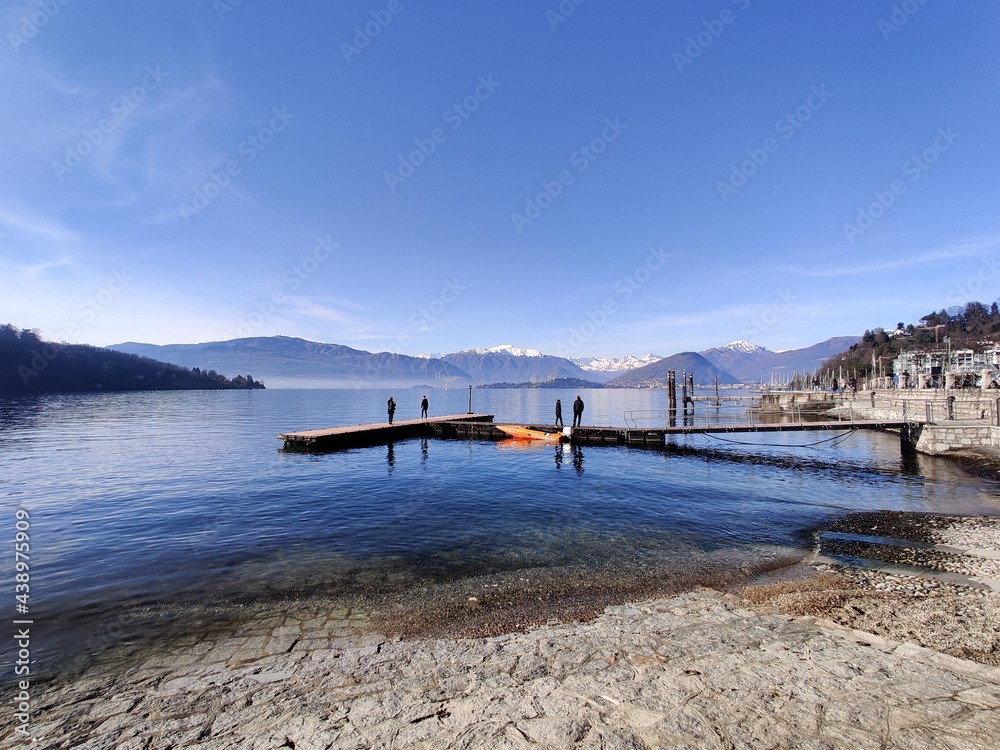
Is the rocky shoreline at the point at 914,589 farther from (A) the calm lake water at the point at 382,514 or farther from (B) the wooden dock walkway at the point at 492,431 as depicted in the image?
(B) the wooden dock walkway at the point at 492,431

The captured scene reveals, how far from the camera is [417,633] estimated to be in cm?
740

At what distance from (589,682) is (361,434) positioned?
102 ft

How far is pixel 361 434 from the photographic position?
34156 millimetres

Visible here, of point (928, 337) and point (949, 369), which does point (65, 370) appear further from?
point (928, 337)

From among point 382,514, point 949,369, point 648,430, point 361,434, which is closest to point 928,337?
point 949,369

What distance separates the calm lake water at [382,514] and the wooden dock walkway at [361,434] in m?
1.88

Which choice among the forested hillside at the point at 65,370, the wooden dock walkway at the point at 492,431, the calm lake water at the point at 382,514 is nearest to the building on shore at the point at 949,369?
the wooden dock walkway at the point at 492,431

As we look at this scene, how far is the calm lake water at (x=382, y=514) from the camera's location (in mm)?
9695

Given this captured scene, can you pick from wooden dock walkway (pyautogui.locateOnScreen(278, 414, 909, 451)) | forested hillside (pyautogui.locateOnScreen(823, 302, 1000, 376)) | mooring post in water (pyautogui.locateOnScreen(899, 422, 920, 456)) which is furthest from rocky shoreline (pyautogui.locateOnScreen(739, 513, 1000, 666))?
forested hillside (pyautogui.locateOnScreen(823, 302, 1000, 376))

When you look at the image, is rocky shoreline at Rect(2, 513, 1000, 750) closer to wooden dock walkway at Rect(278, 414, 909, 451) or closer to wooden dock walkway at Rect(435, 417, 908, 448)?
wooden dock walkway at Rect(278, 414, 909, 451)

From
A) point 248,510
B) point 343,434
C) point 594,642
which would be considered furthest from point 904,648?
point 343,434

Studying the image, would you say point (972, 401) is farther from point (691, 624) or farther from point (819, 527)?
point (691, 624)

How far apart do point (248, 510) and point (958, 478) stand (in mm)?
31803

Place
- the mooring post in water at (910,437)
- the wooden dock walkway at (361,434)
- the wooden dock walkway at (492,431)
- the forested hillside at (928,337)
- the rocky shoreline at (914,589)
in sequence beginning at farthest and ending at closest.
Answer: the forested hillside at (928,337)
the wooden dock walkway at (492,431)
the wooden dock walkway at (361,434)
the mooring post in water at (910,437)
the rocky shoreline at (914,589)
